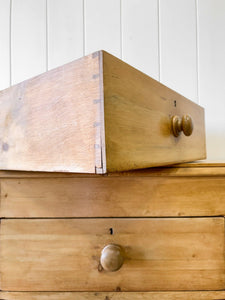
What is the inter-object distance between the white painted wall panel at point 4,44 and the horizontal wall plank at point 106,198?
62 cm

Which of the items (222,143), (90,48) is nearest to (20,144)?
(90,48)

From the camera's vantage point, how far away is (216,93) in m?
0.91

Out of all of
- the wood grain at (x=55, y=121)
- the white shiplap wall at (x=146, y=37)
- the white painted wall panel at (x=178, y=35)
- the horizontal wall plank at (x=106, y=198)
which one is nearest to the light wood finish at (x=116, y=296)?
the horizontal wall plank at (x=106, y=198)

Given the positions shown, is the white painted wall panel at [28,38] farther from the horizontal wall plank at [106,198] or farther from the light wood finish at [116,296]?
the light wood finish at [116,296]

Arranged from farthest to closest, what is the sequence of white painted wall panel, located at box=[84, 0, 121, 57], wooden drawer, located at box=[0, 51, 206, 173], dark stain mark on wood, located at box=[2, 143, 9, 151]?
1. white painted wall panel, located at box=[84, 0, 121, 57]
2. dark stain mark on wood, located at box=[2, 143, 9, 151]
3. wooden drawer, located at box=[0, 51, 206, 173]

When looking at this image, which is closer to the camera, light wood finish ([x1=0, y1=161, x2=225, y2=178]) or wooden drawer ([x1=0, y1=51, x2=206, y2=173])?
wooden drawer ([x1=0, y1=51, x2=206, y2=173])

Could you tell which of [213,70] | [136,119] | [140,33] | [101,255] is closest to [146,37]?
[140,33]

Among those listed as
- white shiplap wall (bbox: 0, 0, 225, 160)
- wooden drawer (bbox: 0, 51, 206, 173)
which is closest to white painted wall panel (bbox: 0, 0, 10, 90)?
white shiplap wall (bbox: 0, 0, 225, 160)

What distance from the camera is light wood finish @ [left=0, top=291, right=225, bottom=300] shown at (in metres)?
0.45

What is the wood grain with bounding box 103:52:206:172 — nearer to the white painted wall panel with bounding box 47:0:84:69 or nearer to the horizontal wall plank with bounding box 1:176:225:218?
the horizontal wall plank with bounding box 1:176:225:218

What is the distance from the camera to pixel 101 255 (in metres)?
0.45

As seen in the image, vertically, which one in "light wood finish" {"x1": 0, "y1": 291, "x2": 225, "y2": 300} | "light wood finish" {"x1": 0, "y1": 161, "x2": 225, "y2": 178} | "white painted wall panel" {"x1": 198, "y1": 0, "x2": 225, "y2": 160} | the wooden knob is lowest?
"light wood finish" {"x1": 0, "y1": 291, "x2": 225, "y2": 300}

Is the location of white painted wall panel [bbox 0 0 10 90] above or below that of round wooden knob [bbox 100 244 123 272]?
above

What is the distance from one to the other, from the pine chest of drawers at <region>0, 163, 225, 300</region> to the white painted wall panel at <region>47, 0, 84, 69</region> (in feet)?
2.08
